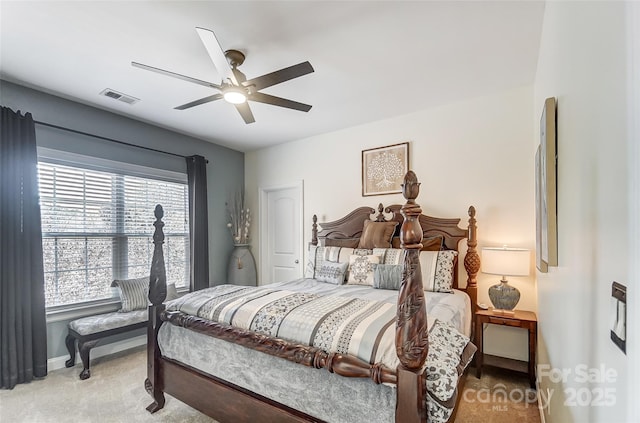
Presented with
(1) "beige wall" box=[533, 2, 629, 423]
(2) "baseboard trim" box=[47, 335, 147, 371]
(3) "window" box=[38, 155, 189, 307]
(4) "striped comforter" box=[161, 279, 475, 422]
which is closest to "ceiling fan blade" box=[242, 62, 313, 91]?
(1) "beige wall" box=[533, 2, 629, 423]

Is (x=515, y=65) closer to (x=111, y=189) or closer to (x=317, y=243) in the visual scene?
(x=317, y=243)

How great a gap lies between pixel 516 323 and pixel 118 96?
4361 mm

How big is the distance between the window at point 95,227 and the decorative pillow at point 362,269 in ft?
8.37

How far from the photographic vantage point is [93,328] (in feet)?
9.68

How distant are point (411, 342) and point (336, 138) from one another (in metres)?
3.38

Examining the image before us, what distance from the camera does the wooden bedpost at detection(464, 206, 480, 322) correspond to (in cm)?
306

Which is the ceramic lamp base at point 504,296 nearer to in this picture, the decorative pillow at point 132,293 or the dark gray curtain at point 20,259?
the decorative pillow at point 132,293

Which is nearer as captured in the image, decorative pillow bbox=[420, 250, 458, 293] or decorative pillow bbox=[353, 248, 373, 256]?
decorative pillow bbox=[420, 250, 458, 293]

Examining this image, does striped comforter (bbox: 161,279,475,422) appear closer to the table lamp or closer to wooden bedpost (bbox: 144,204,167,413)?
wooden bedpost (bbox: 144,204,167,413)

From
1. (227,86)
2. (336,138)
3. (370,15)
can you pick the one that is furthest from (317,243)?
(370,15)

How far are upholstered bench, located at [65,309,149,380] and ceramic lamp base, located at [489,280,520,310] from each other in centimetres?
358

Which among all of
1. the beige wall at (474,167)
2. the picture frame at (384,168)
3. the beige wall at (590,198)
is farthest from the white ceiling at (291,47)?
the beige wall at (590,198)

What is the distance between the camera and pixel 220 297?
2.22 m

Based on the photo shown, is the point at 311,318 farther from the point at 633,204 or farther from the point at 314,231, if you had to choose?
the point at 314,231
